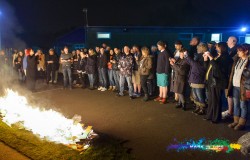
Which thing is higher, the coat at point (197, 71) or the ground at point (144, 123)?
the coat at point (197, 71)

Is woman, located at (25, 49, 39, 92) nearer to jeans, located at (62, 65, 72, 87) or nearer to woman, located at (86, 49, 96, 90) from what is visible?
jeans, located at (62, 65, 72, 87)

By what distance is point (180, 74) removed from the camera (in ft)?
28.9

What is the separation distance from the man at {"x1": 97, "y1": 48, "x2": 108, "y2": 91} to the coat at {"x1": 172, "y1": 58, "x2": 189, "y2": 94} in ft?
14.5

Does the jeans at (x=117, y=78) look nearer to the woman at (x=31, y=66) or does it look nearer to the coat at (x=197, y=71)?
the woman at (x=31, y=66)

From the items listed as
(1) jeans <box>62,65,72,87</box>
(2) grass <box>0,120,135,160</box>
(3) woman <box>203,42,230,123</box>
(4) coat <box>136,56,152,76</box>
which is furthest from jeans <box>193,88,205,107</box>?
(1) jeans <box>62,65,72,87</box>

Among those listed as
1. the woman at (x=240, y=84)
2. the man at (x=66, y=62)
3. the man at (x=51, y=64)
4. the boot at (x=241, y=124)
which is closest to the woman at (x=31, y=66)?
the man at (x=66, y=62)

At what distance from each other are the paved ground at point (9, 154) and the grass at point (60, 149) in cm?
9

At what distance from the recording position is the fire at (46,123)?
21.0ft

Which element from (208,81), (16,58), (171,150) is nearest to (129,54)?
(208,81)

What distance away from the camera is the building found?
1924 centimetres

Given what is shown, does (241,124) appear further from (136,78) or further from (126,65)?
(126,65)

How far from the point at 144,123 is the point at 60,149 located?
2.75 metres

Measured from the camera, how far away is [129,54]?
1107 centimetres

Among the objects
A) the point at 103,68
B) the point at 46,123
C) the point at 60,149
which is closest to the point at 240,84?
the point at 60,149
